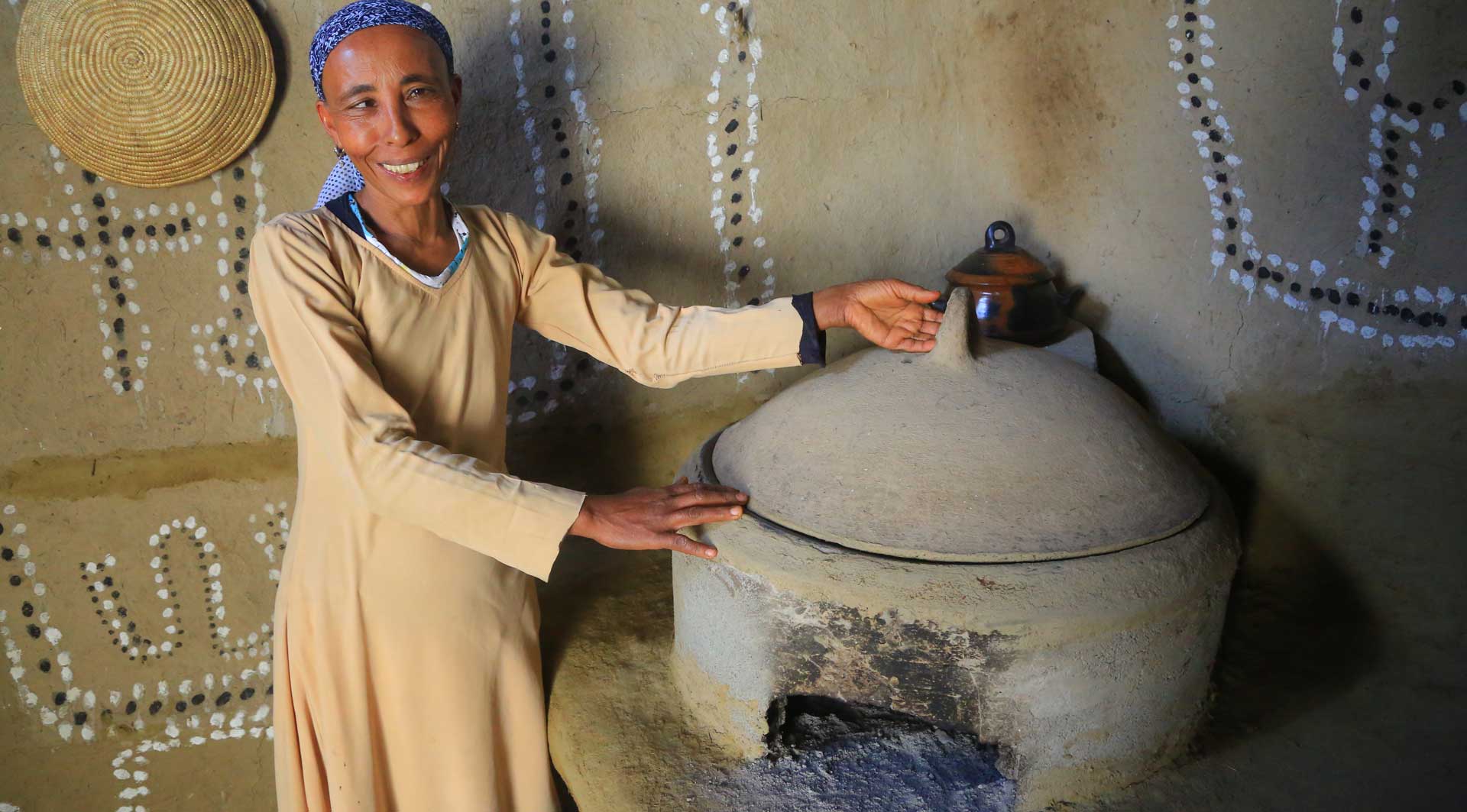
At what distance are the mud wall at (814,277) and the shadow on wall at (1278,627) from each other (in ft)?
0.03

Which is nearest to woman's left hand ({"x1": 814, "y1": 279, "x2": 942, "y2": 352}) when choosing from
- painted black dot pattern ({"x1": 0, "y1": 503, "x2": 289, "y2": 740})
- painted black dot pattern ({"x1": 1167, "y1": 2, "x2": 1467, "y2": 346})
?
painted black dot pattern ({"x1": 1167, "y1": 2, "x2": 1467, "y2": 346})

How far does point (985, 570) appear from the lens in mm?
1668

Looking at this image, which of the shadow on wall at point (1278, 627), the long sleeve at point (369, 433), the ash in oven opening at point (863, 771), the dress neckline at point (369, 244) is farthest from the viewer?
the shadow on wall at point (1278, 627)

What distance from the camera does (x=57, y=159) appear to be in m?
2.10

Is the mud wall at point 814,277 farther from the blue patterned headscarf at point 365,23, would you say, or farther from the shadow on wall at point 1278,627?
the blue patterned headscarf at point 365,23

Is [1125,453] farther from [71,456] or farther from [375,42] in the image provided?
[71,456]

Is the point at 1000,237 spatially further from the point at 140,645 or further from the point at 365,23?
the point at 140,645

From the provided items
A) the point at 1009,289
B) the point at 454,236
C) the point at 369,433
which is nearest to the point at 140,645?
the point at 369,433

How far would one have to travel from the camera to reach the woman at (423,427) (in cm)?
165

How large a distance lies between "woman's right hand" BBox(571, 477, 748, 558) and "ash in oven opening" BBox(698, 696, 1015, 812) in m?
0.45

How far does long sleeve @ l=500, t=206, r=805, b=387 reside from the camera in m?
2.04

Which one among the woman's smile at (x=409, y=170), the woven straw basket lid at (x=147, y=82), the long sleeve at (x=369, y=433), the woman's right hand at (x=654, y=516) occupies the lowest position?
the woman's right hand at (x=654, y=516)

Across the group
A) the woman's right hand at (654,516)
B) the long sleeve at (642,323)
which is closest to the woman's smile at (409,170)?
the long sleeve at (642,323)

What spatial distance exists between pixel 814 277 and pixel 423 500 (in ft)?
5.19
